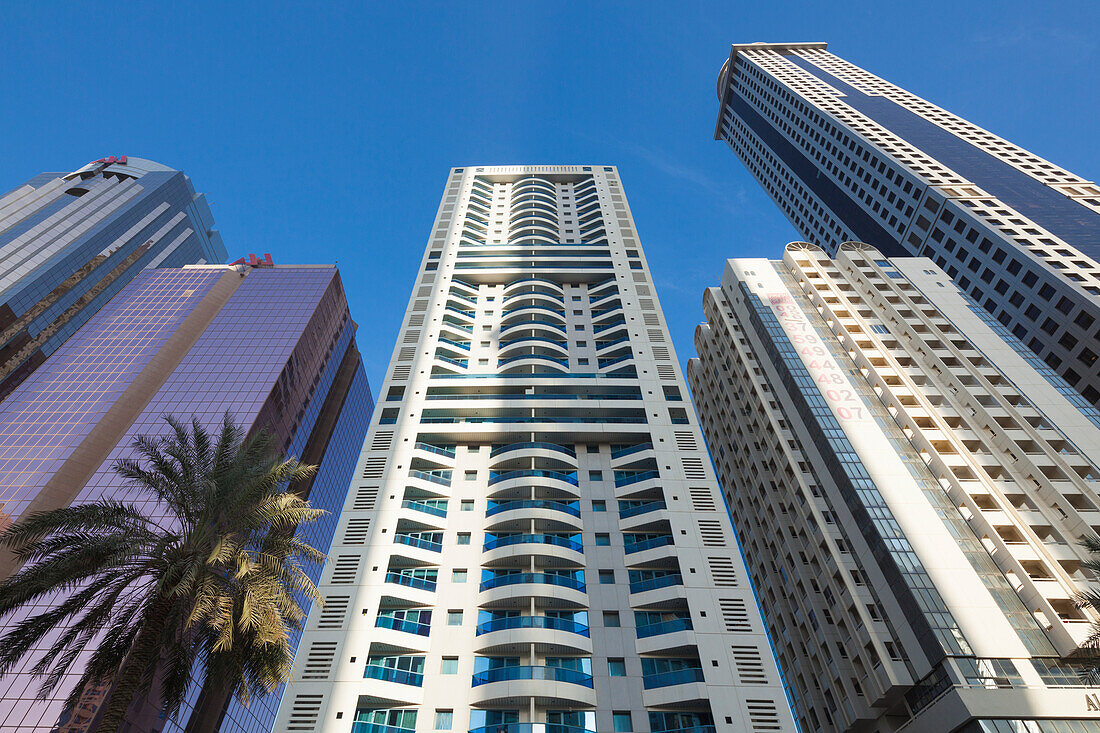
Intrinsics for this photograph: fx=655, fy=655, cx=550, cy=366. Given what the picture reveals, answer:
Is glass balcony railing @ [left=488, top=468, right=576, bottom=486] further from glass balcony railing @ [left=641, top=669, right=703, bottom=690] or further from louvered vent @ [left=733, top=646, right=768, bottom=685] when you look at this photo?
louvered vent @ [left=733, top=646, right=768, bottom=685]

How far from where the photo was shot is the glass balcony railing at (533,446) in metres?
45.4

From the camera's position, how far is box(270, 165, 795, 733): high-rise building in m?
31.6

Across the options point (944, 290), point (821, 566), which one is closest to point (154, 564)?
point (821, 566)

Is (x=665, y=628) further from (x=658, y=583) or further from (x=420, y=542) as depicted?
(x=420, y=542)

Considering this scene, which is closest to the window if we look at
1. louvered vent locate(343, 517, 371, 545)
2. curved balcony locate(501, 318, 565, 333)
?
louvered vent locate(343, 517, 371, 545)

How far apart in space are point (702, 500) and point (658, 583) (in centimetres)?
695

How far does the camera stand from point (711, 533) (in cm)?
3938

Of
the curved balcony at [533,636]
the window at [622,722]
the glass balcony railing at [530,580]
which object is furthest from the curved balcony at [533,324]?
the window at [622,722]

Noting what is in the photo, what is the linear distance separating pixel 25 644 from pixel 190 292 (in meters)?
77.5

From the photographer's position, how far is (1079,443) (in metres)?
47.1

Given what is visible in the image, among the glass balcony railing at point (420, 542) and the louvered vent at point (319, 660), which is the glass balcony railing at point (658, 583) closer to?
the glass balcony railing at point (420, 542)

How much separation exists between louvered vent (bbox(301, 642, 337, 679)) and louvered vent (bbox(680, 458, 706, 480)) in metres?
23.6

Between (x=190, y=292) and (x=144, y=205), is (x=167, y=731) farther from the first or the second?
(x=144, y=205)

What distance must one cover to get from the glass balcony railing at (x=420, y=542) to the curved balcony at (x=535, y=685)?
27.7 feet
